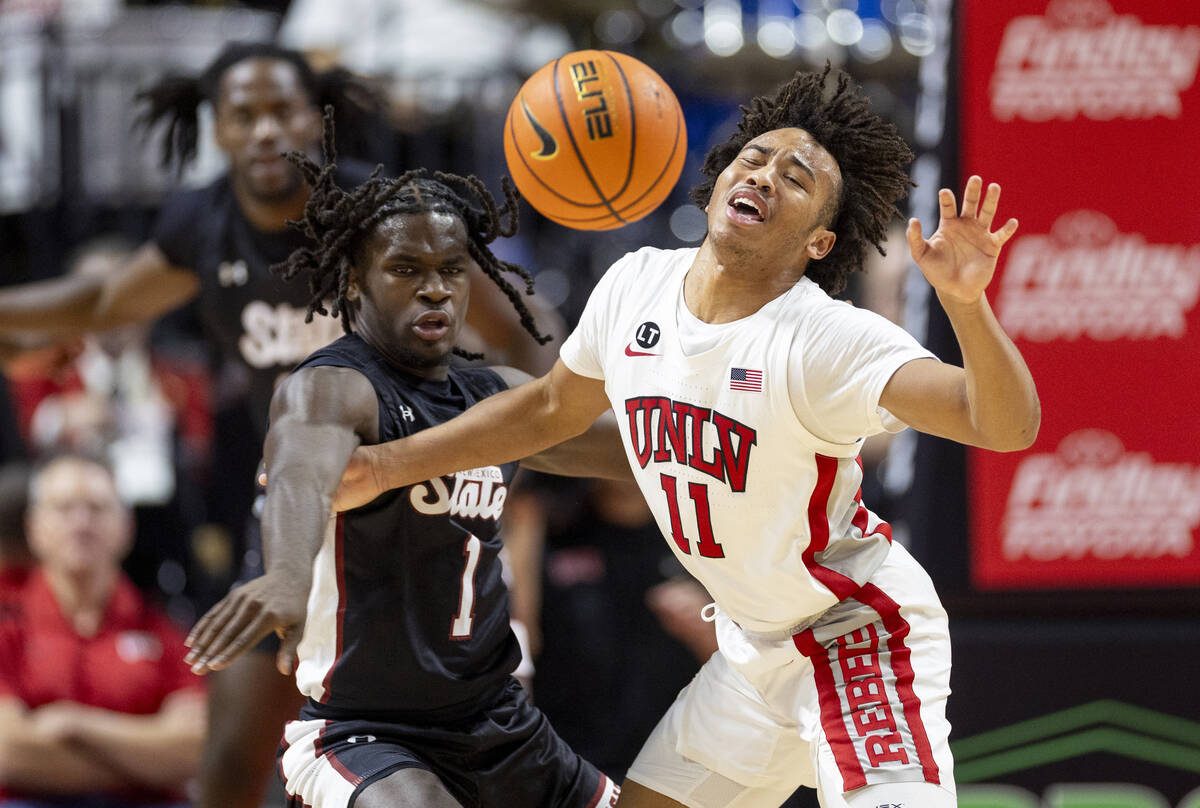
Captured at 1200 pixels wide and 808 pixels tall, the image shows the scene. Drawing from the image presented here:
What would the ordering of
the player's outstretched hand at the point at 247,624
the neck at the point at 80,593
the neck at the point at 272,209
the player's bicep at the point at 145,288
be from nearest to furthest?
Result: the player's outstretched hand at the point at 247,624 → the neck at the point at 272,209 → the player's bicep at the point at 145,288 → the neck at the point at 80,593

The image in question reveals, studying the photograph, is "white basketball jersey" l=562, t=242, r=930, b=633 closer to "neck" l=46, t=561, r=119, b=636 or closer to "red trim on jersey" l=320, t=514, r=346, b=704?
"red trim on jersey" l=320, t=514, r=346, b=704

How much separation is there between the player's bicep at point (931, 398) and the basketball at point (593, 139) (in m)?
1.28

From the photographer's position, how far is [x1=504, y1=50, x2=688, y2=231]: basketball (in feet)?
12.9

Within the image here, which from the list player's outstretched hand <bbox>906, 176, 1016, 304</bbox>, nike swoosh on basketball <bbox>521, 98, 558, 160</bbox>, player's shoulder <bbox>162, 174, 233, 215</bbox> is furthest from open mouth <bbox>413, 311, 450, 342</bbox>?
player's shoulder <bbox>162, 174, 233, 215</bbox>

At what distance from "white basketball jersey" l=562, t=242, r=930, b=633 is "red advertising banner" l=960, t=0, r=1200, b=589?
2.00 m

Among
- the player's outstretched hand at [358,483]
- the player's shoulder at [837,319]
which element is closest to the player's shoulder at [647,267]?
the player's shoulder at [837,319]

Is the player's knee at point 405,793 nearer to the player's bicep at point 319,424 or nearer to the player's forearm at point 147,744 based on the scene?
the player's bicep at point 319,424

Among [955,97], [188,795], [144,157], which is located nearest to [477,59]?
[144,157]

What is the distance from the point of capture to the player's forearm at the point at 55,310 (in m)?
5.25

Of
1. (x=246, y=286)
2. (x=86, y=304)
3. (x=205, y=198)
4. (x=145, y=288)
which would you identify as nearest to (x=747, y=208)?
(x=246, y=286)

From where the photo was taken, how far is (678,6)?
25.8 ft

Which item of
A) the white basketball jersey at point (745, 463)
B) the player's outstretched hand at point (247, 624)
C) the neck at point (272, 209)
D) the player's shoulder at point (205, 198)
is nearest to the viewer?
the player's outstretched hand at point (247, 624)

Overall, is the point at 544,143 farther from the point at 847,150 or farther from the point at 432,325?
the point at 847,150

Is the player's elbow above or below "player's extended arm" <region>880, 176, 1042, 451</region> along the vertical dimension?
below
